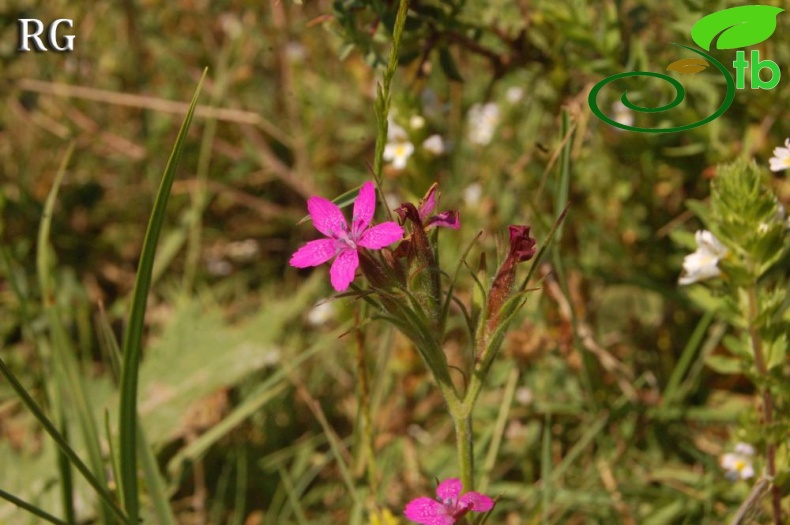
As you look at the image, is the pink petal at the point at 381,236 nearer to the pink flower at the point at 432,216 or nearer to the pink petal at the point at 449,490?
the pink flower at the point at 432,216

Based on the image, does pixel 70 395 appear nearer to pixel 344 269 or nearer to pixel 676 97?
pixel 344 269

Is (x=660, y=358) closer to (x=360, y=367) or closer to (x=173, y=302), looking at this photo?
(x=360, y=367)

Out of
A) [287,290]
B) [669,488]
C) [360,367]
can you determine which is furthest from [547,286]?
[287,290]

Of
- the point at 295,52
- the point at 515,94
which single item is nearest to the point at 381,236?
the point at 515,94

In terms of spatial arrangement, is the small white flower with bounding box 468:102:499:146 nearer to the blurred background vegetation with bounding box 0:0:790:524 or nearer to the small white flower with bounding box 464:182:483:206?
the blurred background vegetation with bounding box 0:0:790:524

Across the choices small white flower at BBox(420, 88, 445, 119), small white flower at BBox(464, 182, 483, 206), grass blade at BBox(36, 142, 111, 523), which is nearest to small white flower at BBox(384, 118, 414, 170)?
small white flower at BBox(420, 88, 445, 119)

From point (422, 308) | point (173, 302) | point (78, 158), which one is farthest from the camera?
point (78, 158)

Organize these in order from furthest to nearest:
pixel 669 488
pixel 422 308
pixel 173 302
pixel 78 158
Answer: pixel 78 158, pixel 173 302, pixel 669 488, pixel 422 308
